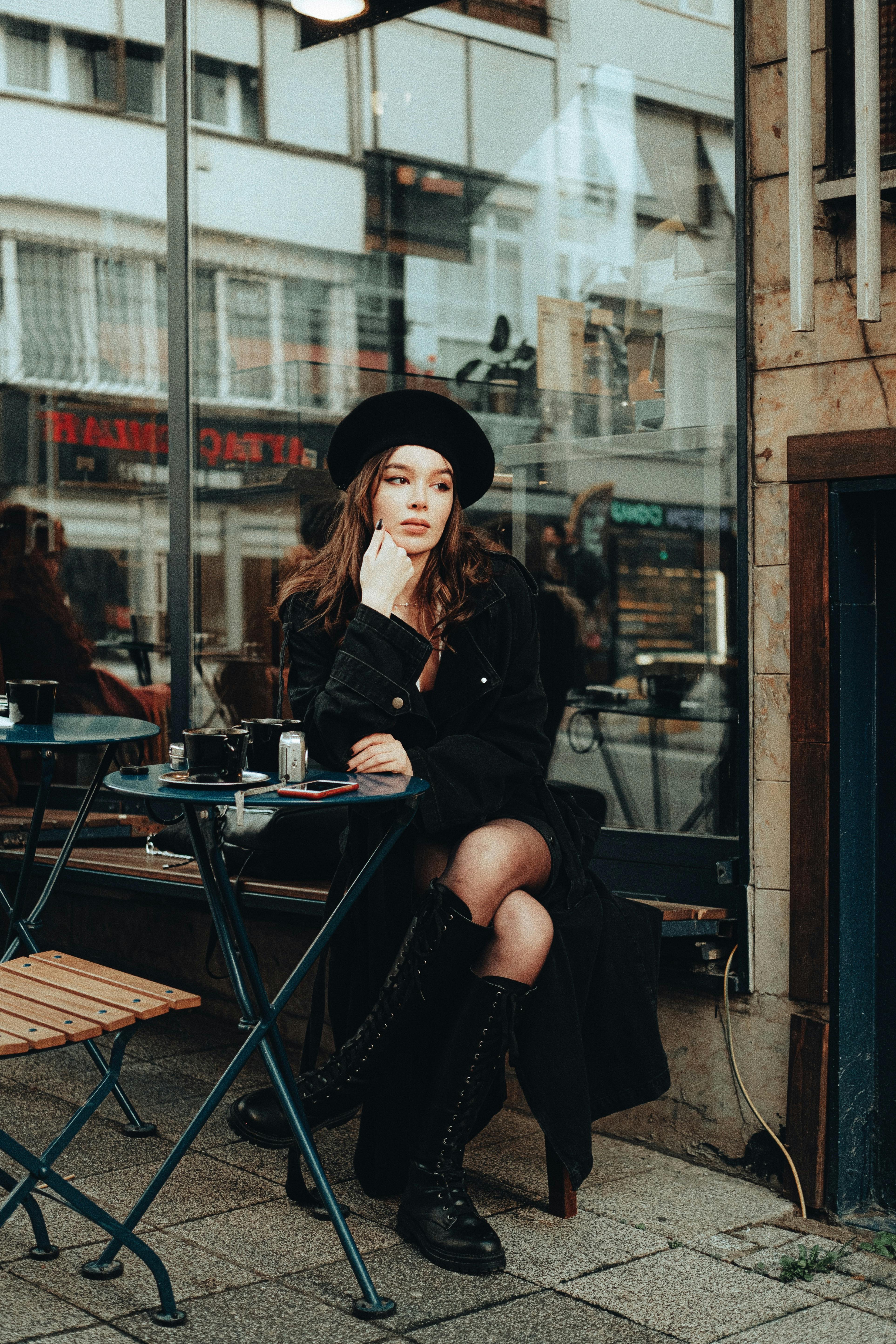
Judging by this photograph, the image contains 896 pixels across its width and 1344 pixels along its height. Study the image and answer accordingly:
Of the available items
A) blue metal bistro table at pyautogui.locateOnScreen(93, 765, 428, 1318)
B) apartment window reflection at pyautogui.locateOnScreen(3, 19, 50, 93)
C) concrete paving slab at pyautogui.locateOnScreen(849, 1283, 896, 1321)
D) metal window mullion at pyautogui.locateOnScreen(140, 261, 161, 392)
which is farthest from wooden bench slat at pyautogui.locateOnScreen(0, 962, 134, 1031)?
apartment window reflection at pyautogui.locateOnScreen(3, 19, 50, 93)

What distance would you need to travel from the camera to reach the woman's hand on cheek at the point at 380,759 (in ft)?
9.96

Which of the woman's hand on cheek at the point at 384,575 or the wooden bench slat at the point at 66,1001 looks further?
the woman's hand on cheek at the point at 384,575

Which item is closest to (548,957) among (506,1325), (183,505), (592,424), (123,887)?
(506,1325)

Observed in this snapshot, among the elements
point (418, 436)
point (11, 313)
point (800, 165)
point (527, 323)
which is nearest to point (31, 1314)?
point (418, 436)

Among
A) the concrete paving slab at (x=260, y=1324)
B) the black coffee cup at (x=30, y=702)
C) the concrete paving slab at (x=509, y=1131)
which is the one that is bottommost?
the concrete paving slab at (x=509, y=1131)

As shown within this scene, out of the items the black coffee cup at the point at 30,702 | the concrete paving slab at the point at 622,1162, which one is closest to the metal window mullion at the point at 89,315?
the black coffee cup at the point at 30,702

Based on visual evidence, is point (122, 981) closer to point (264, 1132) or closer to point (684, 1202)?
point (264, 1132)

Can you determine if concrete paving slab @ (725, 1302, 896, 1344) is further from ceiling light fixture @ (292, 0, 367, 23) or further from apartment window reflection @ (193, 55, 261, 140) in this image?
ceiling light fixture @ (292, 0, 367, 23)

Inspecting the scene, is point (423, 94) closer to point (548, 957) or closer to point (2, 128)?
point (2, 128)

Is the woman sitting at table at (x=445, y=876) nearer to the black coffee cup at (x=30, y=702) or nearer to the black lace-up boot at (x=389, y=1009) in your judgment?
the black lace-up boot at (x=389, y=1009)

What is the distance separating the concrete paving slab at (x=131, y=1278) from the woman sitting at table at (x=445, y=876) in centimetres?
27

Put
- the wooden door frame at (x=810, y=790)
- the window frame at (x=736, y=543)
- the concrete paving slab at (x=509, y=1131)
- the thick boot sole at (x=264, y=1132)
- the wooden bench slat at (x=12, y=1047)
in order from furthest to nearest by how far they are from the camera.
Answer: the concrete paving slab at (x=509, y=1131), the window frame at (x=736, y=543), the wooden door frame at (x=810, y=790), the thick boot sole at (x=264, y=1132), the wooden bench slat at (x=12, y=1047)

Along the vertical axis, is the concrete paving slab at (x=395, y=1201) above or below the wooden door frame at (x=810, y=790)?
below

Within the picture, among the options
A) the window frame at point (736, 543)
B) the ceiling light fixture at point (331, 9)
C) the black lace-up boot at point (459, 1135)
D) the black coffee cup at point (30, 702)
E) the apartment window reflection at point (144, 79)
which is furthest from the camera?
the apartment window reflection at point (144, 79)
